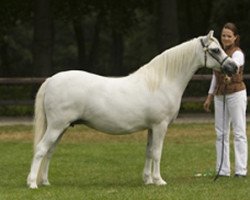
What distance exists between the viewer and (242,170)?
9.74 m

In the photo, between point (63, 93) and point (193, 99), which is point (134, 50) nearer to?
point (193, 99)

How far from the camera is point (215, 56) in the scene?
29.8 feet

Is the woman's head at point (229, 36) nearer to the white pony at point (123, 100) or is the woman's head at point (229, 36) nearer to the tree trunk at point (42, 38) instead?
the white pony at point (123, 100)

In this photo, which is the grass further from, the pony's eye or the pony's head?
the pony's eye

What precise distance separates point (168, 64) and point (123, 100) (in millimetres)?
786

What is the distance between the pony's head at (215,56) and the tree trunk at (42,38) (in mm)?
14277

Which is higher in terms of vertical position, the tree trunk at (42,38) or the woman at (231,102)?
the woman at (231,102)

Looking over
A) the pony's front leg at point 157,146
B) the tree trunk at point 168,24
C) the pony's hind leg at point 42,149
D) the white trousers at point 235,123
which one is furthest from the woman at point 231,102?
the tree trunk at point 168,24

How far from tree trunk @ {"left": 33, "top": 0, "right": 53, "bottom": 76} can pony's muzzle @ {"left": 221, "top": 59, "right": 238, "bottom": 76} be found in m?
14.4

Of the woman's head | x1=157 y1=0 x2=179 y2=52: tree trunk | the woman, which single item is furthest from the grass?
x1=157 y1=0 x2=179 y2=52: tree trunk

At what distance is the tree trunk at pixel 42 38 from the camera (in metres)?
22.8

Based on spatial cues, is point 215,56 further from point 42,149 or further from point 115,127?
point 42,149

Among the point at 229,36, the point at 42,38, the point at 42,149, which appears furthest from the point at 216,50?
the point at 42,38

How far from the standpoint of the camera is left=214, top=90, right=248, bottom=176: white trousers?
9617 mm
